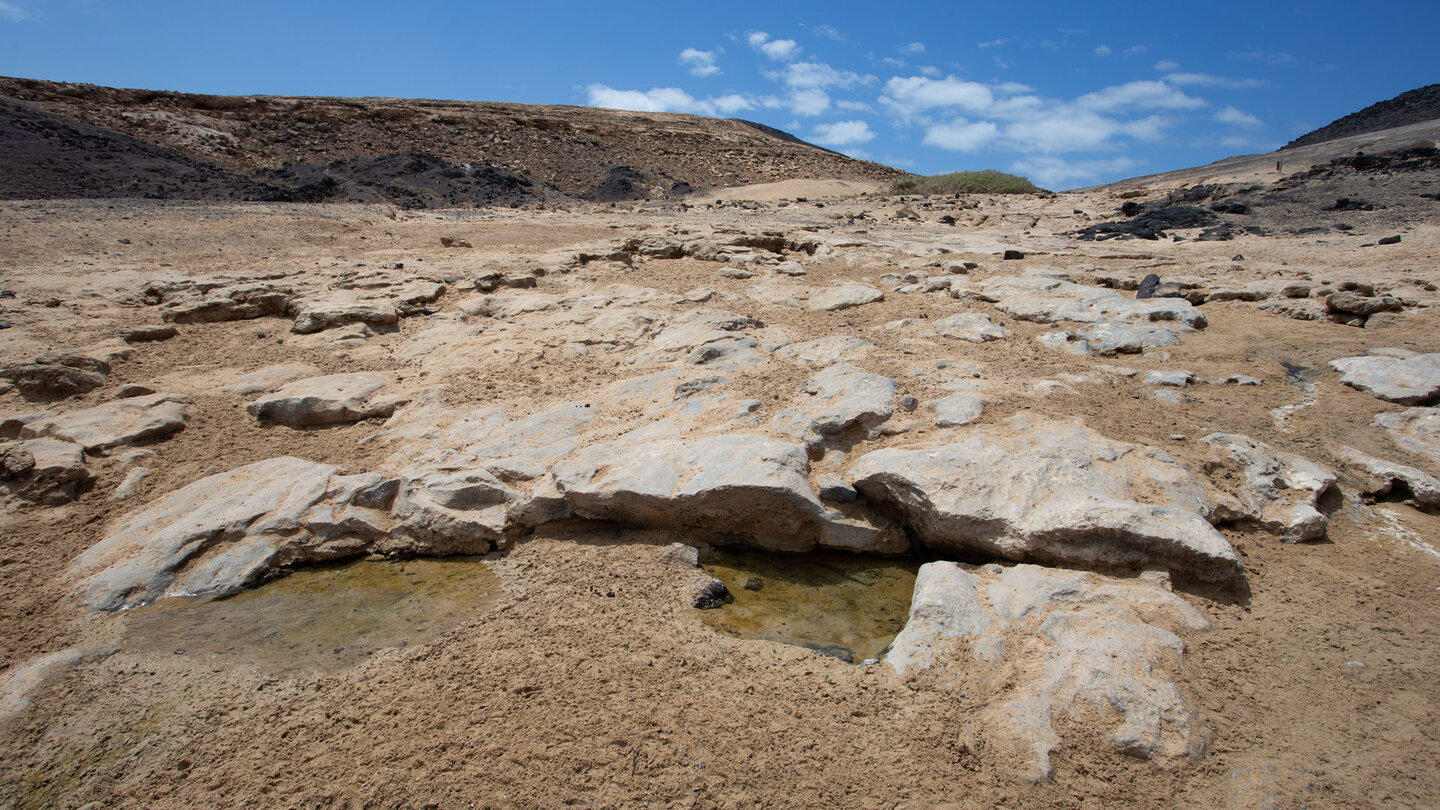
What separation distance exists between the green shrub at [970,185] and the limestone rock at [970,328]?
11852 mm

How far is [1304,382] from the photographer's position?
429cm

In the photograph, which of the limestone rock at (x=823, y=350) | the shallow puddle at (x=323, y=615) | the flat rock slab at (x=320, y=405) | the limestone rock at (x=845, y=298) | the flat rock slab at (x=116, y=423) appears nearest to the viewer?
the shallow puddle at (x=323, y=615)

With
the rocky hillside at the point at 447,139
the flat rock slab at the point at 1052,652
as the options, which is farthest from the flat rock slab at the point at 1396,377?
the rocky hillside at the point at 447,139

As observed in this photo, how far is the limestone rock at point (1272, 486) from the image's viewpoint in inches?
121

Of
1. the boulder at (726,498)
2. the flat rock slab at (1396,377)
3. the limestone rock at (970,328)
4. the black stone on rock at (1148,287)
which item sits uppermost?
the black stone on rock at (1148,287)

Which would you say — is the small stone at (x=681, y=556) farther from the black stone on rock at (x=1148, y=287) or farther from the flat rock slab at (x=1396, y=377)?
the black stone on rock at (x=1148, y=287)

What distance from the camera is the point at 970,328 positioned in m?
5.20

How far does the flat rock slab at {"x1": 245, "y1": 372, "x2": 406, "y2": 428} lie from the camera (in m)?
4.41

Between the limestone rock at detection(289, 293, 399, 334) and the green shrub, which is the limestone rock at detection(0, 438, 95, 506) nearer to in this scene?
the limestone rock at detection(289, 293, 399, 334)

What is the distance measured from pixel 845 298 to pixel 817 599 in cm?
355

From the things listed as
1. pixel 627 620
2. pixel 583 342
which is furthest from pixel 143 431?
pixel 627 620

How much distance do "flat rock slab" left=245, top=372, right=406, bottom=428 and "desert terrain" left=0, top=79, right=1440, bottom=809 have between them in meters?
0.03

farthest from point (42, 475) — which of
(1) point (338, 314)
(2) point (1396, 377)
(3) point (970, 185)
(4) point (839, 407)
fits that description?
(3) point (970, 185)

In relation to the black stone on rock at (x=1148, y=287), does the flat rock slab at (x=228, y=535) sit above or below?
below
